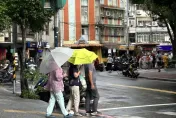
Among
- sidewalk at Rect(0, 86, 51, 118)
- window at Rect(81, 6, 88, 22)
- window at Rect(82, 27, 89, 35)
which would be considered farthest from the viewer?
window at Rect(81, 6, 88, 22)

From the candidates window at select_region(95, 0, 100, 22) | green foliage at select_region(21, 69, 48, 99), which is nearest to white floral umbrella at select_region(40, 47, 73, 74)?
green foliage at select_region(21, 69, 48, 99)

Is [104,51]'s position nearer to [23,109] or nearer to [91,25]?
[91,25]

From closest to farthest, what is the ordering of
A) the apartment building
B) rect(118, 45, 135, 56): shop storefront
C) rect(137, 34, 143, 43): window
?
rect(118, 45, 135, 56): shop storefront < the apartment building < rect(137, 34, 143, 43): window

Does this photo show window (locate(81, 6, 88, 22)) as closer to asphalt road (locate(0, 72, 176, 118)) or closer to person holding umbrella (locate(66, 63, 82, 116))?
asphalt road (locate(0, 72, 176, 118))

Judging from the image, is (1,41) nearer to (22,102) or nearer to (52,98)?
(22,102)

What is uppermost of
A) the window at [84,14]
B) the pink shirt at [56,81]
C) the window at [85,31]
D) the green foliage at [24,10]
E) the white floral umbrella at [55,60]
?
the window at [84,14]

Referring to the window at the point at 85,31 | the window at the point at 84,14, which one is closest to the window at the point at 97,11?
the window at the point at 84,14

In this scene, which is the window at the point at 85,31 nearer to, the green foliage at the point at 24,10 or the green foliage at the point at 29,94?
the green foliage at the point at 24,10

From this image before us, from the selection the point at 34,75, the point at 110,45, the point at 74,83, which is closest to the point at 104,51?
the point at 110,45

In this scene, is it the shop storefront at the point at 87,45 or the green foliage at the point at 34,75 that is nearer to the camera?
the green foliage at the point at 34,75

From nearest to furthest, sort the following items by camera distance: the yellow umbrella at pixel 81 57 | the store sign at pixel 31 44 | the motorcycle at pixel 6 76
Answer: the yellow umbrella at pixel 81 57, the motorcycle at pixel 6 76, the store sign at pixel 31 44

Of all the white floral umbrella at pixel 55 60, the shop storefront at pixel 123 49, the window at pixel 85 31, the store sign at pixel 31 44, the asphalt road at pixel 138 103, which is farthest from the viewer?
the shop storefront at pixel 123 49

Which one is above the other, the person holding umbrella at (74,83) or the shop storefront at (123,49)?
the person holding umbrella at (74,83)

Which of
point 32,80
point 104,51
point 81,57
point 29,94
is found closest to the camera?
point 81,57
